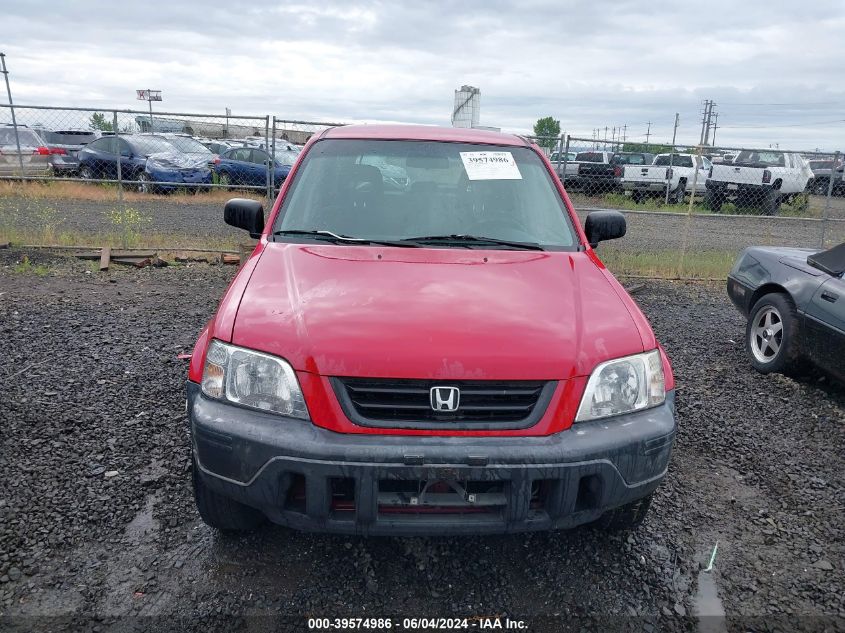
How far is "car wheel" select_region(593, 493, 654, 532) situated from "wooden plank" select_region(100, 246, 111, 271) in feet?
24.7

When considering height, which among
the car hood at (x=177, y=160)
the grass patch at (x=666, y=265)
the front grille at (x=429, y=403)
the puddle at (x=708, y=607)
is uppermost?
the car hood at (x=177, y=160)

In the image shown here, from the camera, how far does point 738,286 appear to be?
570 centimetres

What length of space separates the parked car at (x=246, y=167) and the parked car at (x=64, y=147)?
333 centimetres

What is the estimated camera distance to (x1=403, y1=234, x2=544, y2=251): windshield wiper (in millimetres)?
3268

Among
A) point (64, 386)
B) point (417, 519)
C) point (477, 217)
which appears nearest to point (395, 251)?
point (477, 217)

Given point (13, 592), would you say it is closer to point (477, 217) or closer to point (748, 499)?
point (477, 217)

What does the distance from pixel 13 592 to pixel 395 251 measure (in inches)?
82.6

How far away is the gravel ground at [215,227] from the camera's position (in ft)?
33.8

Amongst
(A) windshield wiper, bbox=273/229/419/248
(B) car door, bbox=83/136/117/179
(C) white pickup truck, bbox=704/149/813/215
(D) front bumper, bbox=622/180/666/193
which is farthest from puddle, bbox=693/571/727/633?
(D) front bumper, bbox=622/180/666/193

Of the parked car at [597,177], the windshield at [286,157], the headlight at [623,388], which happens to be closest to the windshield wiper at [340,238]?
the headlight at [623,388]

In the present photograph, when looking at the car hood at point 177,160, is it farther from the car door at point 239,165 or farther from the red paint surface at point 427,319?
the red paint surface at point 427,319

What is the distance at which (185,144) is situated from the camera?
16656mm

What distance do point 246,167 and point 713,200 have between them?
41.7 ft

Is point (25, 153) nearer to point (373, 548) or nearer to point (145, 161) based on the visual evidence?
point (145, 161)
